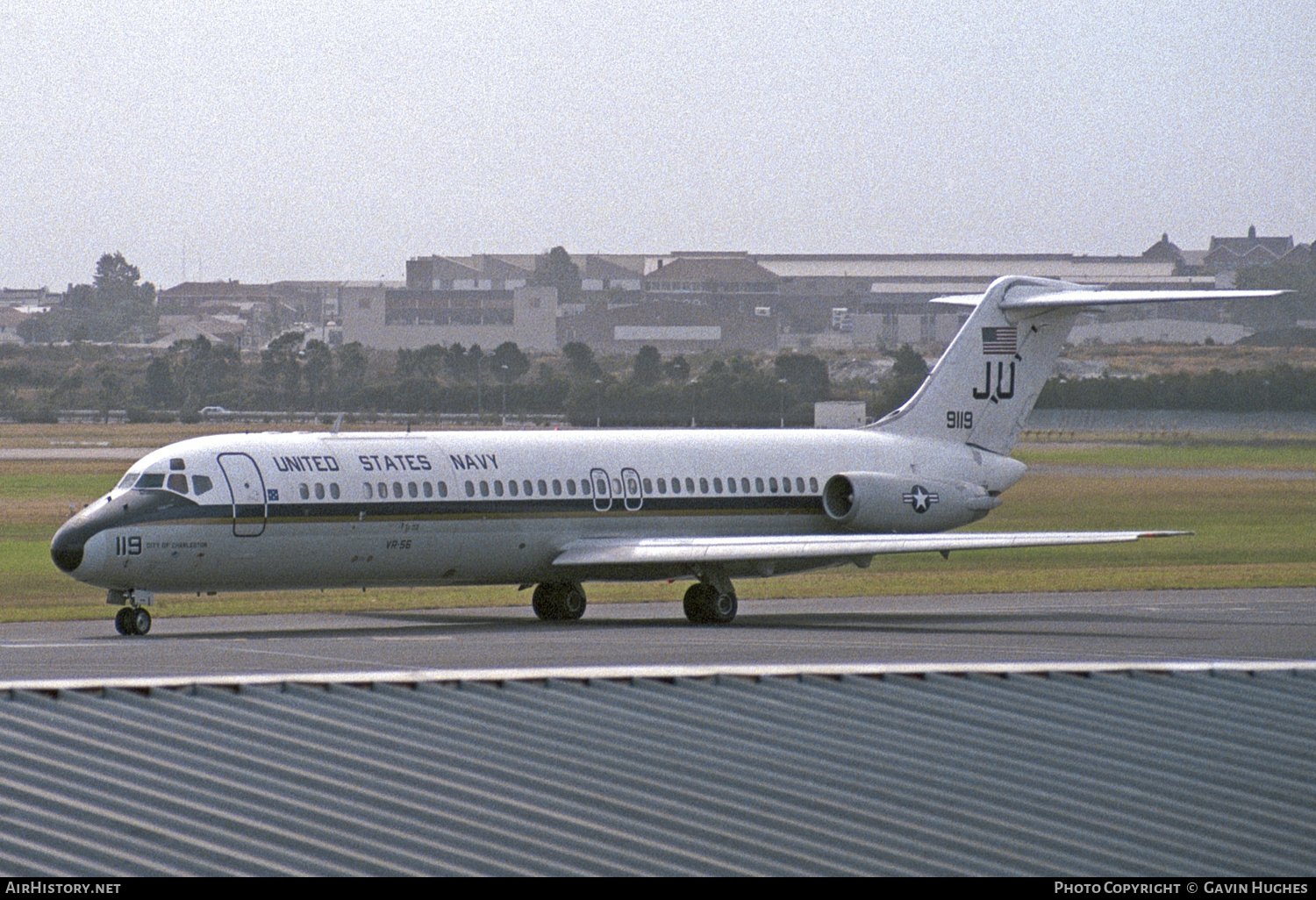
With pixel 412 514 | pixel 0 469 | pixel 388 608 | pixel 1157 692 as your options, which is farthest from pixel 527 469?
pixel 0 469

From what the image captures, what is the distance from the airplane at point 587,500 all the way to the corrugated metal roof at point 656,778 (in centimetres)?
2079

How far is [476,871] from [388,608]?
32358mm

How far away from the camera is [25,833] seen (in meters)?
11.2

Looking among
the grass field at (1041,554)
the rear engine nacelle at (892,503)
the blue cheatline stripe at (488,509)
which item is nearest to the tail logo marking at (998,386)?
the rear engine nacelle at (892,503)

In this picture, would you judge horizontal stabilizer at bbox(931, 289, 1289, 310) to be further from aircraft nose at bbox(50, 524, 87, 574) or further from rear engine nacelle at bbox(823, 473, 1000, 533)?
aircraft nose at bbox(50, 524, 87, 574)

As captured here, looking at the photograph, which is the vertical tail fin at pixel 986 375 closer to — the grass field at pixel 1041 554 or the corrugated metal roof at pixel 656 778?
the grass field at pixel 1041 554

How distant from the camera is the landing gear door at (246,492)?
3419 cm

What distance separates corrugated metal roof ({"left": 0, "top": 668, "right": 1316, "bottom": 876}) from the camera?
11.5 metres

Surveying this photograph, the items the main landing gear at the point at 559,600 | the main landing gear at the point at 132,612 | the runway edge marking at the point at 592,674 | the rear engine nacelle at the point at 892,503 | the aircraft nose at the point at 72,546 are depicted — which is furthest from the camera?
the rear engine nacelle at the point at 892,503

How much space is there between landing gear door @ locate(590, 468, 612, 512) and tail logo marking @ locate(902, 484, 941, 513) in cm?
656

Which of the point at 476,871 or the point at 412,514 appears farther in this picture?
the point at 412,514

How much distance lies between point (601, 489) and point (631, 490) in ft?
2.26

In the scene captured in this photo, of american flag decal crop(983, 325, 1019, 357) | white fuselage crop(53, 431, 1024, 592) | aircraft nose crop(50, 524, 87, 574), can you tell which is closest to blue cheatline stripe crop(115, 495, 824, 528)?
white fuselage crop(53, 431, 1024, 592)
